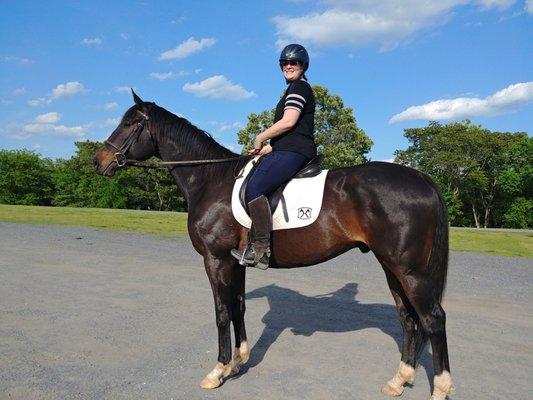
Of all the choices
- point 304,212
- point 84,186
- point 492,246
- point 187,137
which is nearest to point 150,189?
point 84,186

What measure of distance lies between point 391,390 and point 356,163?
3423cm

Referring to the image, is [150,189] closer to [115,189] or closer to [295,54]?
[115,189]

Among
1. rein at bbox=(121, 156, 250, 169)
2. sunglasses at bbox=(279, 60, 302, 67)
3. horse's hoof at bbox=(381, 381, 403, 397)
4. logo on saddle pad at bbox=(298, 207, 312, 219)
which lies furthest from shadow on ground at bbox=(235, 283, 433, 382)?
sunglasses at bbox=(279, 60, 302, 67)

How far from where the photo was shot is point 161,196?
171 ft

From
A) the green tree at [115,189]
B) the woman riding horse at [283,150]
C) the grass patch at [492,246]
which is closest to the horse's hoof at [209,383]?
the woman riding horse at [283,150]

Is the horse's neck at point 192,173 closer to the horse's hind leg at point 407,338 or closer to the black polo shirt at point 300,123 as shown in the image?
the black polo shirt at point 300,123

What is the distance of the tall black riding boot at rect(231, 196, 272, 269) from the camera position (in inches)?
175

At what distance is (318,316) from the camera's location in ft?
Answer: 23.4

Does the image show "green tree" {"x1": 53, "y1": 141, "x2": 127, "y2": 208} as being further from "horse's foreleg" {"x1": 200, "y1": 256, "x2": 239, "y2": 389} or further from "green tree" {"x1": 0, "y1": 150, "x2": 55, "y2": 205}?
"horse's foreleg" {"x1": 200, "y1": 256, "x2": 239, "y2": 389}

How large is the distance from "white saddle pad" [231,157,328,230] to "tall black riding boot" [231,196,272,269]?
0.48 feet

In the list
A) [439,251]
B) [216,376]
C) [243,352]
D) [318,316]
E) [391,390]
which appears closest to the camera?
[439,251]

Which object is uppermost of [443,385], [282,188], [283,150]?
[283,150]

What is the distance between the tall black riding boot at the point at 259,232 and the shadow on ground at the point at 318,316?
1450 mm

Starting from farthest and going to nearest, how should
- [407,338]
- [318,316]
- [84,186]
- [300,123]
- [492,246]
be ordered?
[84,186] → [492,246] → [318,316] → [407,338] → [300,123]
